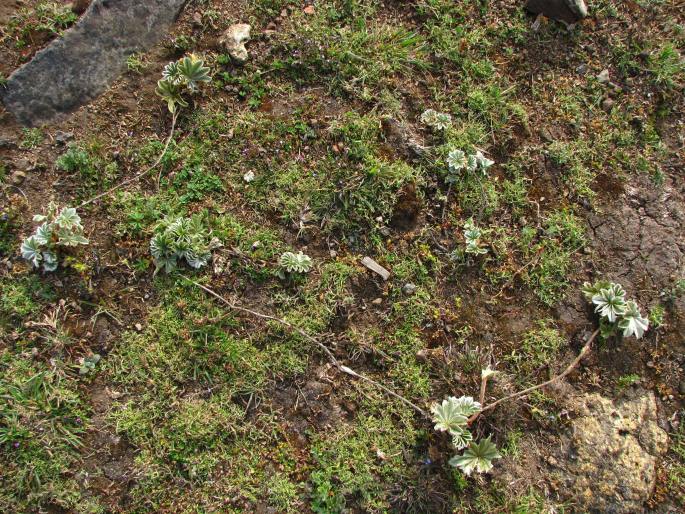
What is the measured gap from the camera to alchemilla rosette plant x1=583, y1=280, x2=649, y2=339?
400 centimetres

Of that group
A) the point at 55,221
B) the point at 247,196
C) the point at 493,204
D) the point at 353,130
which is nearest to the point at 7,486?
the point at 55,221

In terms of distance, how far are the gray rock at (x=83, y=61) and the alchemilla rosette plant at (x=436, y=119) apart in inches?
93.7

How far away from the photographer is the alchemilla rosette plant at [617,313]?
13.1 ft

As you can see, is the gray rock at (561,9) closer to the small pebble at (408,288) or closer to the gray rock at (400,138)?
the gray rock at (400,138)

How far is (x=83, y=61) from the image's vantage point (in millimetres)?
4070

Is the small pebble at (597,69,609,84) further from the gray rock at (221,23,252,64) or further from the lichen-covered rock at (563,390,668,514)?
the gray rock at (221,23,252,64)

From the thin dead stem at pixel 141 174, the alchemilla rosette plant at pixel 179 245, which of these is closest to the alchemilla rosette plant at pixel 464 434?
the alchemilla rosette plant at pixel 179 245

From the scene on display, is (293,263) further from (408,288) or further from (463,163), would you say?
(463,163)

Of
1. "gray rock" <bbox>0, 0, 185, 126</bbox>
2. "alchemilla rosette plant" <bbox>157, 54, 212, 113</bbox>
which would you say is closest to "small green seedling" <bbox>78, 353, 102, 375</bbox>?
"gray rock" <bbox>0, 0, 185, 126</bbox>

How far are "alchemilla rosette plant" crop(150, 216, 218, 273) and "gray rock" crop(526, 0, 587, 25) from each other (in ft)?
11.7

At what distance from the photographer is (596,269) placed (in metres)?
4.25

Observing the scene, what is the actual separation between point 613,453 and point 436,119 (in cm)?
299

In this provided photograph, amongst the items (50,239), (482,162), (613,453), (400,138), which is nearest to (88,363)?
(50,239)

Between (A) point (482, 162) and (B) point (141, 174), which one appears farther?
(A) point (482, 162)
